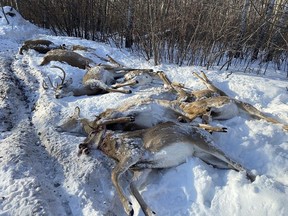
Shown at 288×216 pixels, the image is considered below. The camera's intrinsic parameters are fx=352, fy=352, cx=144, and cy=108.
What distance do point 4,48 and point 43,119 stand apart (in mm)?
4839

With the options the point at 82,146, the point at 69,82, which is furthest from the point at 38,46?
the point at 82,146

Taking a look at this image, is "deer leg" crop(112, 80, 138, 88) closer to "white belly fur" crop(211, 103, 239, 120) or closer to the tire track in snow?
the tire track in snow

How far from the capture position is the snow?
→ 116 inches

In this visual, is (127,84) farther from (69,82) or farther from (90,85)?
(69,82)

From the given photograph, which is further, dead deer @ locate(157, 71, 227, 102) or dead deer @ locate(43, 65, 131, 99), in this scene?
dead deer @ locate(43, 65, 131, 99)

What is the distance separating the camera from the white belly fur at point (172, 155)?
333 cm

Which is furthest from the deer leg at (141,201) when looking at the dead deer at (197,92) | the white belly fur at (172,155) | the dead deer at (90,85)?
the dead deer at (90,85)

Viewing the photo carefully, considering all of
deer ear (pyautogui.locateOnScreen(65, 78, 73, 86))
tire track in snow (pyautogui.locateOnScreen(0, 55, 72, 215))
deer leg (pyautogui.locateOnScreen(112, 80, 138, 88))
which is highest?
deer leg (pyautogui.locateOnScreen(112, 80, 138, 88))

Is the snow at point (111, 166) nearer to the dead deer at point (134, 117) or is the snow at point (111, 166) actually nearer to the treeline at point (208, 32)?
the dead deer at point (134, 117)

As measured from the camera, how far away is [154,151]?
132 inches

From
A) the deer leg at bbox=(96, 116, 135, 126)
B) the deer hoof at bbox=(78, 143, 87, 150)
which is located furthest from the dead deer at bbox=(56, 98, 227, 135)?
the deer hoof at bbox=(78, 143, 87, 150)

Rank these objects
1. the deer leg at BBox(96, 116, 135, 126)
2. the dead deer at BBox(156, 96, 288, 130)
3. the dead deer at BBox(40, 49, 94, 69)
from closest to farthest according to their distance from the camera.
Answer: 1. the deer leg at BBox(96, 116, 135, 126)
2. the dead deer at BBox(156, 96, 288, 130)
3. the dead deer at BBox(40, 49, 94, 69)

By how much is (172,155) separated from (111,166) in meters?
0.70

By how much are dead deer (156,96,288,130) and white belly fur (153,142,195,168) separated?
0.79 meters
